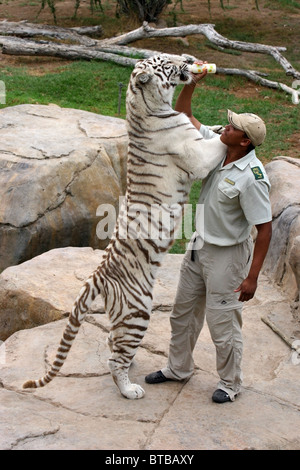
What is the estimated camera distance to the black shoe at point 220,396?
3.87 meters

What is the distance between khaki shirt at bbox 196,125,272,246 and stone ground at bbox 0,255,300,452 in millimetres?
1037

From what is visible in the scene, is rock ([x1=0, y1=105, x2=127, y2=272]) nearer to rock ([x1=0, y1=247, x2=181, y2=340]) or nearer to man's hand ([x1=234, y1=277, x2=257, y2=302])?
rock ([x1=0, y1=247, x2=181, y2=340])

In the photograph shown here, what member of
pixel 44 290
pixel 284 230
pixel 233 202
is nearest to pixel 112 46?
pixel 284 230

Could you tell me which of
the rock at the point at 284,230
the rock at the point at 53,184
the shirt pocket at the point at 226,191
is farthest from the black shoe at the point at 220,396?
the rock at the point at 53,184

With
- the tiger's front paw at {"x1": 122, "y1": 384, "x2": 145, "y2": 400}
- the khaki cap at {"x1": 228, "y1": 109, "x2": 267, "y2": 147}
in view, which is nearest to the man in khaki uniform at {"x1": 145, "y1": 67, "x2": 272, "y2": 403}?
the khaki cap at {"x1": 228, "y1": 109, "x2": 267, "y2": 147}

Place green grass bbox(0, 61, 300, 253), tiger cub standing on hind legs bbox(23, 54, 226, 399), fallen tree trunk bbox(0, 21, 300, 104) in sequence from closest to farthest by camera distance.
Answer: tiger cub standing on hind legs bbox(23, 54, 226, 399) → green grass bbox(0, 61, 300, 253) → fallen tree trunk bbox(0, 21, 300, 104)

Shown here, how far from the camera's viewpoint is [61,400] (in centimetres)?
388

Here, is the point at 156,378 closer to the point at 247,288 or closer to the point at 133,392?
the point at 133,392

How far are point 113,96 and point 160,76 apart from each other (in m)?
8.16

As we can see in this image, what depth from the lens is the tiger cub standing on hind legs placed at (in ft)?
12.0

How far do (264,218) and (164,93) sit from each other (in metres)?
0.93

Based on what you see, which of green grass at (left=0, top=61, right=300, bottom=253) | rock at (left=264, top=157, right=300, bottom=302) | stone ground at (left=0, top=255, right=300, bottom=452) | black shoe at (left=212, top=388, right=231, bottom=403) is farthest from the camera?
green grass at (left=0, top=61, right=300, bottom=253)

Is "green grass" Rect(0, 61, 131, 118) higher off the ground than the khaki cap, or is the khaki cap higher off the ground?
the khaki cap

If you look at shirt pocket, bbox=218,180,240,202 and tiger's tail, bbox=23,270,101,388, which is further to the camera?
tiger's tail, bbox=23,270,101,388
